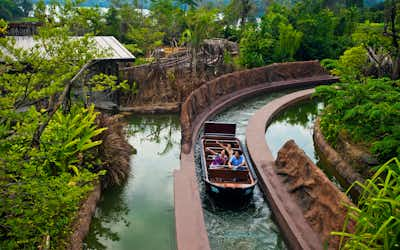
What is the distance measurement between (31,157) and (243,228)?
5061 mm

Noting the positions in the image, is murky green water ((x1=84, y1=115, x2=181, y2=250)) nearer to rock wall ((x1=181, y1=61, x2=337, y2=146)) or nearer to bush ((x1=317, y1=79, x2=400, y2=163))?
rock wall ((x1=181, y1=61, x2=337, y2=146))

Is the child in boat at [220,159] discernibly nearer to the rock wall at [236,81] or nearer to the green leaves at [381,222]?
the rock wall at [236,81]

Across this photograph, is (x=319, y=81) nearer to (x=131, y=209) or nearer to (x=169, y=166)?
(x=169, y=166)

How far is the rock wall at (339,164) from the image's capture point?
10469 mm

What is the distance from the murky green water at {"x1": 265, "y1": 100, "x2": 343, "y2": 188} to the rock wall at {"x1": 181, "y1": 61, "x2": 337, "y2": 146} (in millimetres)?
2699

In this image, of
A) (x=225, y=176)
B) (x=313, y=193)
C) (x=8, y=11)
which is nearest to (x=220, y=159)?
(x=225, y=176)

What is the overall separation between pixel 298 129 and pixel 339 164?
198 inches

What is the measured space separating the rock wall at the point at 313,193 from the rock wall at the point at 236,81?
3.26 meters

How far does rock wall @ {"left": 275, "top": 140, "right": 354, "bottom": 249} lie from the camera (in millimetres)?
7184

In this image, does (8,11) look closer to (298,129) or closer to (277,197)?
(298,129)

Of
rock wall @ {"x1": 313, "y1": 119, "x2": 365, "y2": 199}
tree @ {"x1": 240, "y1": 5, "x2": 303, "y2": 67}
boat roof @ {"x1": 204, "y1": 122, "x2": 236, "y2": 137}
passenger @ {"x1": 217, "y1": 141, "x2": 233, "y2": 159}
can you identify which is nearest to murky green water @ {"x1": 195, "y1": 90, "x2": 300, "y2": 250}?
passenger @ {"x1": 217, "y1": 141, "x2": 233, "y2": 159}

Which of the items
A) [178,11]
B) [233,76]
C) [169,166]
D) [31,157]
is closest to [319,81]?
[233,76]

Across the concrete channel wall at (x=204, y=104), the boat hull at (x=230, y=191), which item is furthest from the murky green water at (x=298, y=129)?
the boat hull at (x=230, y=191)

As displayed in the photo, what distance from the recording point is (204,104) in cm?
1648
